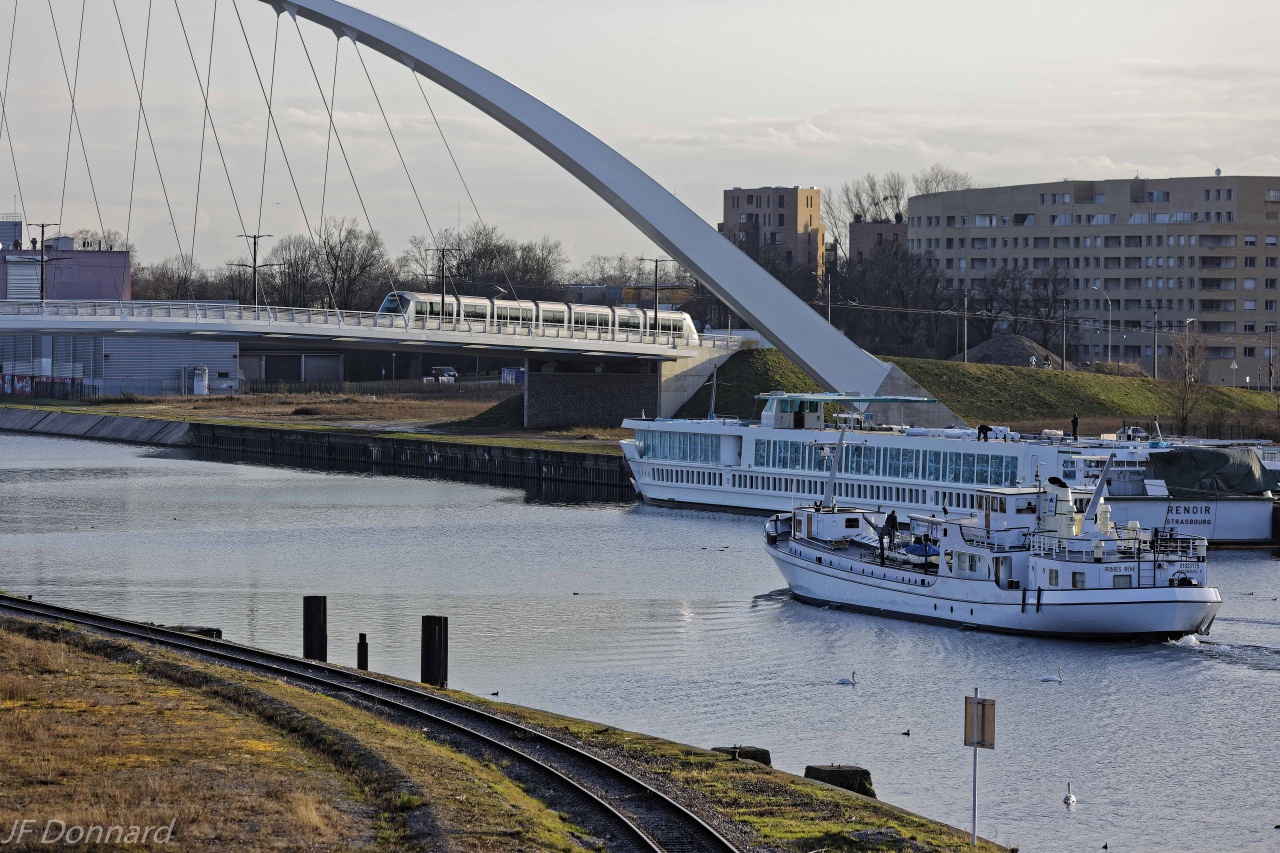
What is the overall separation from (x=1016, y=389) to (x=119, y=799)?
70858 millimetres

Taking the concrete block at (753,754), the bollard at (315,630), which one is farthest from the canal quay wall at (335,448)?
the concrete block at (753,754)

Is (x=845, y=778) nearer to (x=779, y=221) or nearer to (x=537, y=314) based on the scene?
(x=537, y=314)

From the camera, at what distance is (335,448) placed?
74.2 m

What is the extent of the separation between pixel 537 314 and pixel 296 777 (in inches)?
2449

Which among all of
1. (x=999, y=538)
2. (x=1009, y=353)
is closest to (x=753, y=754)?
(x=999, y=538)

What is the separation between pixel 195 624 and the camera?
3009 cm

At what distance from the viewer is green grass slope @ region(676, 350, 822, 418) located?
7706cm

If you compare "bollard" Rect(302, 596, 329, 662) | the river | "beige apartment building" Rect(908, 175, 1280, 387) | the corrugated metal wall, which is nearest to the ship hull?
the river

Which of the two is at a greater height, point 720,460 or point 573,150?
point 573,150

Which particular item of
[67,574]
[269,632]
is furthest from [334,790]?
[67,574]

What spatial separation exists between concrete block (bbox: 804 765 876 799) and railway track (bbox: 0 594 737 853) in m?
2.60

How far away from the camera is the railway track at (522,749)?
1434cm

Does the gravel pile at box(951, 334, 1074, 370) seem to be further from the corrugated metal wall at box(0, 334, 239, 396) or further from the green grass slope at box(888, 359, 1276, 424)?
the corrugated metal wall at box(0, 334, 239, 396)

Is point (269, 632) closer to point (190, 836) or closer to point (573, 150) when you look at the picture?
point (190, 836)
